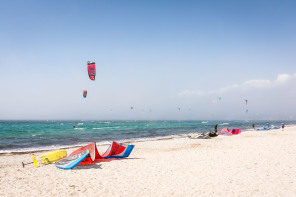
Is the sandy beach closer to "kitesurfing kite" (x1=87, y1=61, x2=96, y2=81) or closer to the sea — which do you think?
"kitesurfing kite" (x1=87, y1=61, x2=96, y2=81)

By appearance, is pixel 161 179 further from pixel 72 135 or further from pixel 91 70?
pixel 72 135

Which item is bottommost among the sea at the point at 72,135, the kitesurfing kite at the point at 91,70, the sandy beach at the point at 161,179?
the sea at the point at 72,135

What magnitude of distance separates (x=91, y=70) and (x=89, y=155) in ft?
14.6

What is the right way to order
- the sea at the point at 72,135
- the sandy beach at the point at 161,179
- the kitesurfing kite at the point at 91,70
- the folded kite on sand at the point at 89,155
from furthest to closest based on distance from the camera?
the sea at the point at 72,135
the kitesurfing kite at the point at 91,70
the folded kite on sand at the point at 89,155
the sandy beach at the point at 161,179

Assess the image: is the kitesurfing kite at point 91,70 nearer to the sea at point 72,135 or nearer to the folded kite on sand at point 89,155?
the folded kite on sand at point 89,155

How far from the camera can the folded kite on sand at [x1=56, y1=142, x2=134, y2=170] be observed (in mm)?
9250

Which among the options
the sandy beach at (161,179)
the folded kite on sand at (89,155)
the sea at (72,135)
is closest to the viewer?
the sandy beach at (161,179)

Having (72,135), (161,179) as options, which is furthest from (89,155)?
(72,135)

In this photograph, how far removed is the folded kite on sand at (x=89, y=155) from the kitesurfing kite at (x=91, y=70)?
11.7ft

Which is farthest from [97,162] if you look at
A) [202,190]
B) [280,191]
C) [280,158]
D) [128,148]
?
[280,158]

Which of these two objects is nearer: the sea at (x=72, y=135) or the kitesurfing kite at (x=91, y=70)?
the kitesurfing kite at (x=91, y=70)

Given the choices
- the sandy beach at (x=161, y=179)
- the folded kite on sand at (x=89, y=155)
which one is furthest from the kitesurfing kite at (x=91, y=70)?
the sandy beach at (x=161, y=179)

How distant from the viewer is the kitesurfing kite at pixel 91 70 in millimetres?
11242

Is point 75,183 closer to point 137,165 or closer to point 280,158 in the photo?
point 137,165
